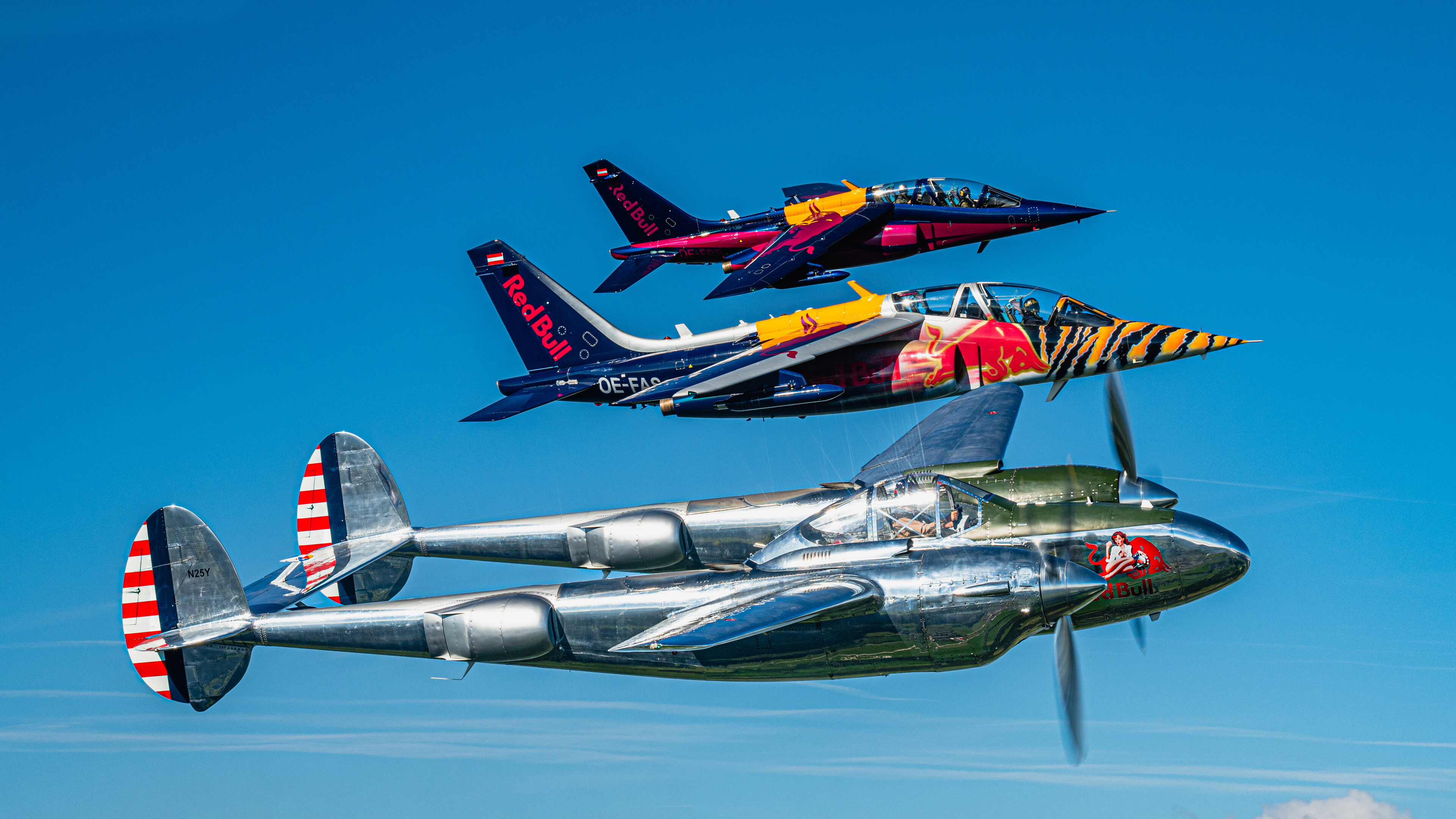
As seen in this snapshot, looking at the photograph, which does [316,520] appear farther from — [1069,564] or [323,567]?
[1069,564]

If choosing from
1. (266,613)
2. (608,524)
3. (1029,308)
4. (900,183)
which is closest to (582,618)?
(608,524)

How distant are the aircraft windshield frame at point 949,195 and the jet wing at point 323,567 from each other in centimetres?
1853

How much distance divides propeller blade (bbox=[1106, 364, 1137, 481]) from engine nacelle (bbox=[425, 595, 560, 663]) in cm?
1218

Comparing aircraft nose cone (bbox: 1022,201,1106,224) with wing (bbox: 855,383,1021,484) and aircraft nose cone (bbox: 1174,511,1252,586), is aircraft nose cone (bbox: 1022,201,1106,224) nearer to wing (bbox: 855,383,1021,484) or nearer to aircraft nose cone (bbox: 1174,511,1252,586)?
wing (bbox: 855,383,1021,484)

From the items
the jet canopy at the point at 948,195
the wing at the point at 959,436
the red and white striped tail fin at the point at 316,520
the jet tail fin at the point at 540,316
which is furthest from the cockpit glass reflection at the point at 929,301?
the red and white striped tail fin at the point at 316,520

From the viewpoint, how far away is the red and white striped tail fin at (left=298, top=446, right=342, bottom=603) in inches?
1446

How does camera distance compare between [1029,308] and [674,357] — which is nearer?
[1029,308]

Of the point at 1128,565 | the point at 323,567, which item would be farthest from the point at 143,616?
the point at 1128,565

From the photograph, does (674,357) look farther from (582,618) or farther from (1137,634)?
(1137,634)

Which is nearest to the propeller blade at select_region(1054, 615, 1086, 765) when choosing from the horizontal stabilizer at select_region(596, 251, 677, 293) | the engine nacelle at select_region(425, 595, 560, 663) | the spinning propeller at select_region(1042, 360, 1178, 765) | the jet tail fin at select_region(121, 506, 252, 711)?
the spinning propeller at select_region(1042, 360, 1178, 765)

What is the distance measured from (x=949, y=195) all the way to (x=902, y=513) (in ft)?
58.8

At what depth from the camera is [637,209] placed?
53.2 m

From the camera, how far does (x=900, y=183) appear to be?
42656mm

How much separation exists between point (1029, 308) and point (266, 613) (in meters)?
21.2
